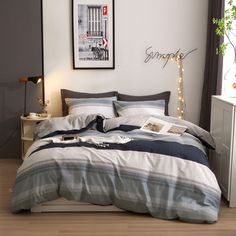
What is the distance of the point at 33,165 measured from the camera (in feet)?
10.5

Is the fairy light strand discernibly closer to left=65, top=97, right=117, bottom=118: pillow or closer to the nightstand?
left=65, top=97, right=117, bottom=118: pillow

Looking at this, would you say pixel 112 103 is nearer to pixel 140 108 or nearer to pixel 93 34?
pixel 140 108

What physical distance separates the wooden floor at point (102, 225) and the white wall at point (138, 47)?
205 cm

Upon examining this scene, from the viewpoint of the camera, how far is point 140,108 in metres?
4.62

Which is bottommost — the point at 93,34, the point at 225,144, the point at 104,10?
the point at 225,144

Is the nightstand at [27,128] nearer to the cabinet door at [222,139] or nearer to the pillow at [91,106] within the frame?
the pillow at [91,106]

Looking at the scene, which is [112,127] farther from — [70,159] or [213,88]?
[213,88]

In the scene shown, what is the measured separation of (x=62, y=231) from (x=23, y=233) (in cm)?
27

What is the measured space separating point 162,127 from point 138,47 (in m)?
1.38

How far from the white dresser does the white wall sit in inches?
47.0

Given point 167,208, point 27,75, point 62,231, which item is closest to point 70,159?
point 62,231

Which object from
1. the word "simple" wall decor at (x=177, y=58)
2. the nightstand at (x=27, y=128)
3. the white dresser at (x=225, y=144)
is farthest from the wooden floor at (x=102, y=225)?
the word "simple" wall decor at (x=177, y=58)

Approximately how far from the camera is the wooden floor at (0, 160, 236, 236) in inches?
113

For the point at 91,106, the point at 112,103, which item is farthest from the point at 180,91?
the point at 91,106
